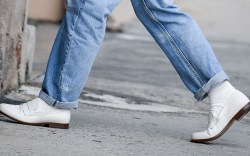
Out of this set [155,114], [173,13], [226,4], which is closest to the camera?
[173,13]

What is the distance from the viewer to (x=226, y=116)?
407cm

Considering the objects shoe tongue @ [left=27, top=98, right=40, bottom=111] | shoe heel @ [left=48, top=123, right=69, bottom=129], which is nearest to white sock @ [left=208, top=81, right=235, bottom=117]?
shoe heel @ [left=48, top=123, right=69, bottom=129]

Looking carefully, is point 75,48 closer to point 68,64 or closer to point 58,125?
point 68,64

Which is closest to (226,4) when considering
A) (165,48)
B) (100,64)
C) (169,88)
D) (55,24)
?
(55,24)

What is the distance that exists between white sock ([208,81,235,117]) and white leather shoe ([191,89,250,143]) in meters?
0.02

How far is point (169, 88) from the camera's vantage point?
21.9 feet

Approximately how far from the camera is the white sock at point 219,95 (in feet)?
13.4

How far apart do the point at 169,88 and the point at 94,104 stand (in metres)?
1.46

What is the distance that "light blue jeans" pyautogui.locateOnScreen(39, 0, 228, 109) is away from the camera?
4.00 metres

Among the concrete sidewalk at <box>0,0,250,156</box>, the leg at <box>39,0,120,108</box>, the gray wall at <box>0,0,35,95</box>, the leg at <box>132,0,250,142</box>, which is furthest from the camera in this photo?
the gray wall at <box>0,0,35,95</box>

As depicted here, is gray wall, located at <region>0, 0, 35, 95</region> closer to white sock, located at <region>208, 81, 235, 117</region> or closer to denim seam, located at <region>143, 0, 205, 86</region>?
denim seam, located at <region>143, 0, 205, 86</region>

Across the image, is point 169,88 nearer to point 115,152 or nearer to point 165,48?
point 165,48

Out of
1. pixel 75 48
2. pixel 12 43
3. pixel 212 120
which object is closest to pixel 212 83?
pixel 212 120

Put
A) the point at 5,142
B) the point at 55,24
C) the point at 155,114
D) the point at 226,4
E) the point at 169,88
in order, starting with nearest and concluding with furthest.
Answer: the point at 5,142 → the point at 155,114 → the point at 169,88 → the point at 55,24 → the point at 226,4
